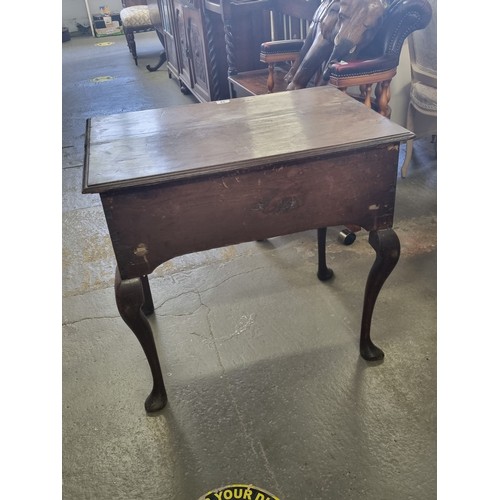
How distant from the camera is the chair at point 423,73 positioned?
2.42 metres

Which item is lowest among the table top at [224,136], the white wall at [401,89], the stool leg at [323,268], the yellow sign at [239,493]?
the yellow sign at [239,493]

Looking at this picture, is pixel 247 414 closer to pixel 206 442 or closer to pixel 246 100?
pixel 206 442

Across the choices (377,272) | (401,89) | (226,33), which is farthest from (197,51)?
(377,272)

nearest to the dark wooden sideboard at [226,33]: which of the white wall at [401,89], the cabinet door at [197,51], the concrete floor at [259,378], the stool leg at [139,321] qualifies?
the cabinet door at [197,51]

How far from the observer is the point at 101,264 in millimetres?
2287

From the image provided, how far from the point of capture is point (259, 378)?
5.21 feet

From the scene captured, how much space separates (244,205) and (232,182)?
0.07 m

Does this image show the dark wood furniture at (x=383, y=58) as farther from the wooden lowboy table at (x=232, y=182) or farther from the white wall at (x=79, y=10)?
the white wall at (x=79, y=10)

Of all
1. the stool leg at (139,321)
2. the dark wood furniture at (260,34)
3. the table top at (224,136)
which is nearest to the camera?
the table top at (224,136)

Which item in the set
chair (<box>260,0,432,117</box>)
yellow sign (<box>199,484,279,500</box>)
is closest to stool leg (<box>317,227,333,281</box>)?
chair (<box>260,0,432,117</box>)

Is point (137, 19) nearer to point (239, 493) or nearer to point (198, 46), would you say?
point (198, 46)

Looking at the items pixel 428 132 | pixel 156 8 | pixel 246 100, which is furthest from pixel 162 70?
pixel 246 100

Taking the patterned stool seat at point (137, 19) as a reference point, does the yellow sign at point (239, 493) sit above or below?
below

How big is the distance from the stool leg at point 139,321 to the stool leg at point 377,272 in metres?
0.64
